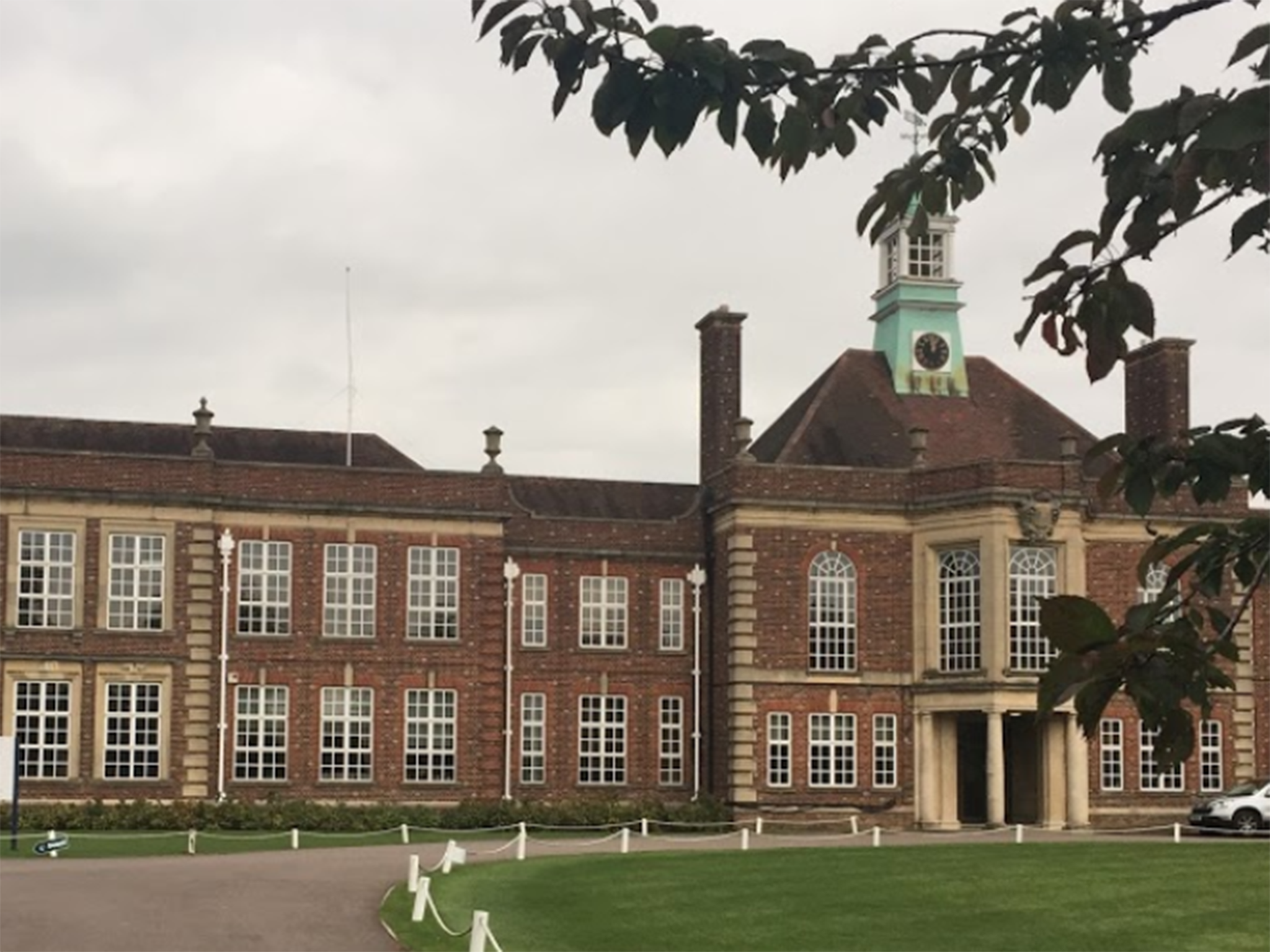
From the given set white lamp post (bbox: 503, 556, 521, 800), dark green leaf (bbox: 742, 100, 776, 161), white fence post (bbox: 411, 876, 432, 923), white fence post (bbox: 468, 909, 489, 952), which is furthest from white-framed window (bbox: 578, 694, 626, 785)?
dark green leaf (bbox: 742, 100, 776, 161)

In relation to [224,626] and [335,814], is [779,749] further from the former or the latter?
[224,626]

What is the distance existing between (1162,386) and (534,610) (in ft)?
53.6

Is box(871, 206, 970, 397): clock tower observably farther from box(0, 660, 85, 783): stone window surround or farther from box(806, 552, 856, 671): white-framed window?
box(0, 660, 85, 783): stone window surround

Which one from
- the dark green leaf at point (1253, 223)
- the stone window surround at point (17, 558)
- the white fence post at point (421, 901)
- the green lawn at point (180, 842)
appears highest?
the stone window surround at point (17, 558)

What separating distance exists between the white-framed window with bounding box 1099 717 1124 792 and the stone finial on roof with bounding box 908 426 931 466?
296 inches

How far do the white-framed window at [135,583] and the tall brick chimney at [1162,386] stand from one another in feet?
76.0

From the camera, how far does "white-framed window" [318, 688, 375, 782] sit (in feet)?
141

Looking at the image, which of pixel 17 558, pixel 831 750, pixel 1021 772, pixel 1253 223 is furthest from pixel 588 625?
pixel 1253 223

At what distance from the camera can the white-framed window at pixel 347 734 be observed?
42.9 m

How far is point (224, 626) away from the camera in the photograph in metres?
42.6

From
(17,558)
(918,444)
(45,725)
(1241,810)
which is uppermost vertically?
(918,444)

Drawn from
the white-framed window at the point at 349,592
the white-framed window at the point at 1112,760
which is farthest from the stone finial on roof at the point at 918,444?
the white-framed window at the point at 349,592

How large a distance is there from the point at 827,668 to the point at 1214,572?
40.4m

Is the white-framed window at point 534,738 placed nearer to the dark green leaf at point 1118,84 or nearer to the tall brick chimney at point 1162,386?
the tall brick chimney at point 1162,386
